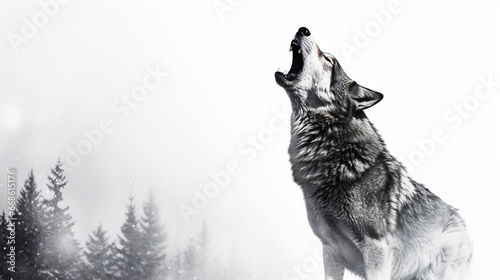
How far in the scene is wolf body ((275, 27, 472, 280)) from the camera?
425 centimetres

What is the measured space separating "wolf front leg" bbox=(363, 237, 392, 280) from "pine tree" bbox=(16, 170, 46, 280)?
19.2ft

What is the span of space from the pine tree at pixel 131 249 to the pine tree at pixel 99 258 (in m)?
0.17

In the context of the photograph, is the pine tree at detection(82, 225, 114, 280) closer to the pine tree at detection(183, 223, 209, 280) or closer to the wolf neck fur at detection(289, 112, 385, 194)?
the pine tree at detection(183, 223, 209, 280)

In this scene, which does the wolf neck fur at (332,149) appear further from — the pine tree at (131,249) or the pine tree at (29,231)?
the pine tree at (131,249)

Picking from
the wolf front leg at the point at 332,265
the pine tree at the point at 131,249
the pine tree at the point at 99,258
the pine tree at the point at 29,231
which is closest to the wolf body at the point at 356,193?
the wolf front leg at the point at 332,265

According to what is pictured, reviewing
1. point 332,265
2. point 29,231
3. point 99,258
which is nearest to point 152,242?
point 99,258

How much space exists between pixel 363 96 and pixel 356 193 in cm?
80

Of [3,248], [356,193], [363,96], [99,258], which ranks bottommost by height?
[356,193]

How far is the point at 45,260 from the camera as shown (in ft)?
28.3

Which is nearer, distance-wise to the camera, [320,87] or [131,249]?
[320,87]

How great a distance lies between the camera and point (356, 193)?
14.2 ft

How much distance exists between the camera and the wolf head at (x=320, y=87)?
460 centimetres

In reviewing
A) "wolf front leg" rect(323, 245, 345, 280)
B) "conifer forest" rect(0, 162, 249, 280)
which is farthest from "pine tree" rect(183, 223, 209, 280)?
"wolf front leg" rect(323, 245, 345, 280)

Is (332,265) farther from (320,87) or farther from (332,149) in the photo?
(320,87)
